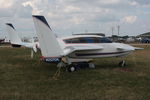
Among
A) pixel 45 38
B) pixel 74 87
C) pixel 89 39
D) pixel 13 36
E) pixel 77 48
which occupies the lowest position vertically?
pixel 74 87

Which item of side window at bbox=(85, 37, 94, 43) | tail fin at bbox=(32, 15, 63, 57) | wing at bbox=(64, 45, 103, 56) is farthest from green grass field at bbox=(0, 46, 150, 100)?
side window at bbox=(85, 37, 94, 43)

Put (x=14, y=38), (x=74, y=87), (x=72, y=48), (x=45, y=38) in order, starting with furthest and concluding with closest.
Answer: (x=14, y=38) → (x=72, y=48) → (x=45, y=38) → (x=74, y=87)

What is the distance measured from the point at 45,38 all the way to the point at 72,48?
175cm

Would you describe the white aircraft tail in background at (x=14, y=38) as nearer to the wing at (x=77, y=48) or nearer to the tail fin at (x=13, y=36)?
the tail fin at (x=13, y=36)

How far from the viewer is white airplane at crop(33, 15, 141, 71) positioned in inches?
480

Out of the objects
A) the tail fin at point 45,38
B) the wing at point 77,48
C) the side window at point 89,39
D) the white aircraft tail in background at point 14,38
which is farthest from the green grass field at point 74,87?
the white aircraft tail in background at point 14,38

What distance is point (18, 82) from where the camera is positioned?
10.4 metres

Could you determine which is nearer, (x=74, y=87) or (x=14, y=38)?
(x=74, y=87)

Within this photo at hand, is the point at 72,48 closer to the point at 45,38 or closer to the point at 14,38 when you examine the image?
the point at 45,38

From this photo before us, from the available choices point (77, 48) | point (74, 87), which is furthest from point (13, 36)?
point (74, 87)

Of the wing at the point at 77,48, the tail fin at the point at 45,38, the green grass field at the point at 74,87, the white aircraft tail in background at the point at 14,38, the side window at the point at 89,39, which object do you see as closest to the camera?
the green grass field at the point at 74,87

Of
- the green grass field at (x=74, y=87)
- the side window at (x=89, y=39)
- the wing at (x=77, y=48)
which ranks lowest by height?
the green grass field at (x=74, y=87)

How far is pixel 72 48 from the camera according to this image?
1330 centimetres

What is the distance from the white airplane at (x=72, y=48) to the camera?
12.2 m
